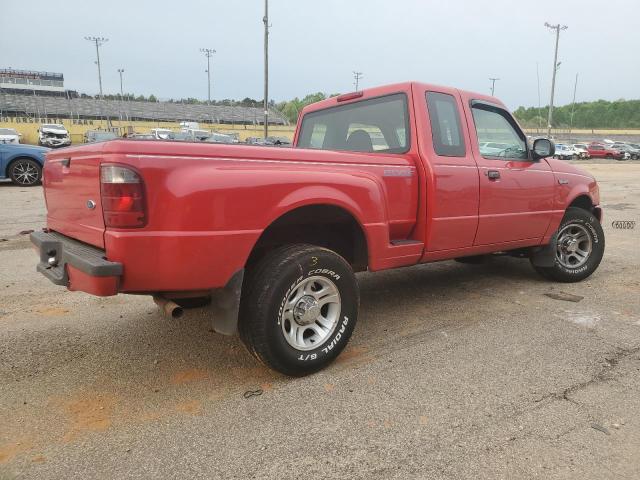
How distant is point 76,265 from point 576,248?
4.88m

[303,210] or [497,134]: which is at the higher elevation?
[497,134]

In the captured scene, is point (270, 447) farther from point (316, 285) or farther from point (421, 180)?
point (421, 180)

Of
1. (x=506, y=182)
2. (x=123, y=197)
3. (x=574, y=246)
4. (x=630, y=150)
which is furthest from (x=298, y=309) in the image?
(x=630, y=150)

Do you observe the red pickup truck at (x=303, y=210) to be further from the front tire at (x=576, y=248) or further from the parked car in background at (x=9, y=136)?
the parked car in background at (x=9, y=136)

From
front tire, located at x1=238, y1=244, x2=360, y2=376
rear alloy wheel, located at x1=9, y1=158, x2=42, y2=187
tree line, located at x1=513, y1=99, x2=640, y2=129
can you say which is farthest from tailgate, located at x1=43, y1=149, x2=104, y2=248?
tree line, located at x1=513, y1=99, x2=640, y2=129

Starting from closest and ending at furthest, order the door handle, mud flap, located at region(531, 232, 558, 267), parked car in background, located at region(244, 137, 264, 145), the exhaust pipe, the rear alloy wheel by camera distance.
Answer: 1. the exhaust pipe
2. parked car in background, located at region(244, 137, 264, 145)
3. the door handle
4. mud flap, located at region(531, 232, 558, 267)
5. the rear alloy wheel

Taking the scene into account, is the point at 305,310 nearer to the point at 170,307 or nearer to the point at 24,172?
the point at 170,307

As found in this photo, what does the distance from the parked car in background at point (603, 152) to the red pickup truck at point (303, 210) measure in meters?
49.2

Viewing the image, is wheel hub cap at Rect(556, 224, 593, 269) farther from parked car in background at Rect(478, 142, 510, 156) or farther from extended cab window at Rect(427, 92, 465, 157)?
extended cab window at Rect(427, 92, 465, 157)

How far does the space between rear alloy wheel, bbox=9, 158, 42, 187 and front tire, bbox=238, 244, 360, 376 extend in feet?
37.5

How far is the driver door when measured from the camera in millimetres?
4219

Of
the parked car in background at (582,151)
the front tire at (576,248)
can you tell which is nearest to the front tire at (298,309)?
the front tire at (576,248)

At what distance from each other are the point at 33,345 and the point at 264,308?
1.87 metres

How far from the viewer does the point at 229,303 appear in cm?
276
